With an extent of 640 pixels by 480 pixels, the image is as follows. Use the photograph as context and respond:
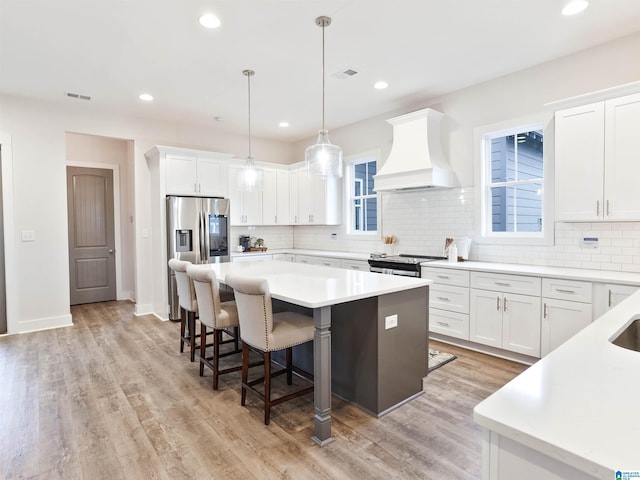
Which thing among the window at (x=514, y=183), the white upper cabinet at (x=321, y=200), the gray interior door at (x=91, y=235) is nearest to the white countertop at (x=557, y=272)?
the window at (x=514, y=183)

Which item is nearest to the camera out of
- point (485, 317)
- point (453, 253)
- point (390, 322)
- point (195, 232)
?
point (390, 322)

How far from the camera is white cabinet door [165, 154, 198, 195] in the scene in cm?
516

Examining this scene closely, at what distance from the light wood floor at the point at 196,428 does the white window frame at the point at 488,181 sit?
1318 mm

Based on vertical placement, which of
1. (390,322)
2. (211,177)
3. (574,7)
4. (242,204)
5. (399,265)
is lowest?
(390,322)

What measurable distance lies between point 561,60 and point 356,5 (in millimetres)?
2273

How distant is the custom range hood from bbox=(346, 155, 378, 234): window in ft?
3.53

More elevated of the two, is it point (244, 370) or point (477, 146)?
point (477, 146)

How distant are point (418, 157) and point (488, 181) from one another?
33.7 inches

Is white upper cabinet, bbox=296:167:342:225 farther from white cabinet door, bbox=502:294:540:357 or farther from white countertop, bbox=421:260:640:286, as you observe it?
white cabinet door, bbox=502:294:540:357

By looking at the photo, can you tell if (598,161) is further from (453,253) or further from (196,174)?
(196,174)

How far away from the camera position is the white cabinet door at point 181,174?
203 inches

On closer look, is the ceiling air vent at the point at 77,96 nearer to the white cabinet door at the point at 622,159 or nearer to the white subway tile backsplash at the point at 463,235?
the white subway tile backsplash at the point at 463,235

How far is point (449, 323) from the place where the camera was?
3.93 meters

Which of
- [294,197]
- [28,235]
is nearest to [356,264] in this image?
[294,197]
